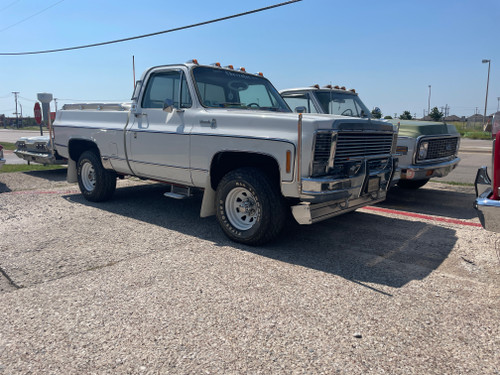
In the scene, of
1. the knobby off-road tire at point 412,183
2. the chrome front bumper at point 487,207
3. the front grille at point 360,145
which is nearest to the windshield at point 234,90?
the front grille at point 360,145

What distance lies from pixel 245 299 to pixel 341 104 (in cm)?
573

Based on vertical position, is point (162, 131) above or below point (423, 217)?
above

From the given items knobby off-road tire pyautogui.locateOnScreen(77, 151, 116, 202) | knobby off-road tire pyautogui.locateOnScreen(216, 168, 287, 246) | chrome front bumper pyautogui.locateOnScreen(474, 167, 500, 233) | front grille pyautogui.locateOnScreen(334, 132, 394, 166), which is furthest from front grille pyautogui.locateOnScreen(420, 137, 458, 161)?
knobby off-road tire pyautogui.locateOnScreen(77, 151, 116, 202)

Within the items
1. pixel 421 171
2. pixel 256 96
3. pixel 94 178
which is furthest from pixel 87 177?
pixel 421 171

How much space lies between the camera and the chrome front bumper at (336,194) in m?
4.26

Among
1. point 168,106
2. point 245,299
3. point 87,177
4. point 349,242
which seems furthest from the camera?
point 87,177

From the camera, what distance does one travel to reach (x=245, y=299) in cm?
349

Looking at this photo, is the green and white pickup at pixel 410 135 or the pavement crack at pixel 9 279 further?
the green and white pickup at pixel 410 135

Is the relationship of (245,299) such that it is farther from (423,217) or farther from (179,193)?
(423,217)

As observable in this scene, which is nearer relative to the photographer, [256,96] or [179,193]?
[179,193]

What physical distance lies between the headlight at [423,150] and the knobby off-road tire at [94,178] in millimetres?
5249

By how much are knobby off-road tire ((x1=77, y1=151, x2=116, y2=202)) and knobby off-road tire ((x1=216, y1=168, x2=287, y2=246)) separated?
2.79 m

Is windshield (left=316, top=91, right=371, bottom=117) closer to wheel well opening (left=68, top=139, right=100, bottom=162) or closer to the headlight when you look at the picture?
the headlight

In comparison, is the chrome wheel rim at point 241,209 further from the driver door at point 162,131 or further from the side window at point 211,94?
the side window at point 211,94
